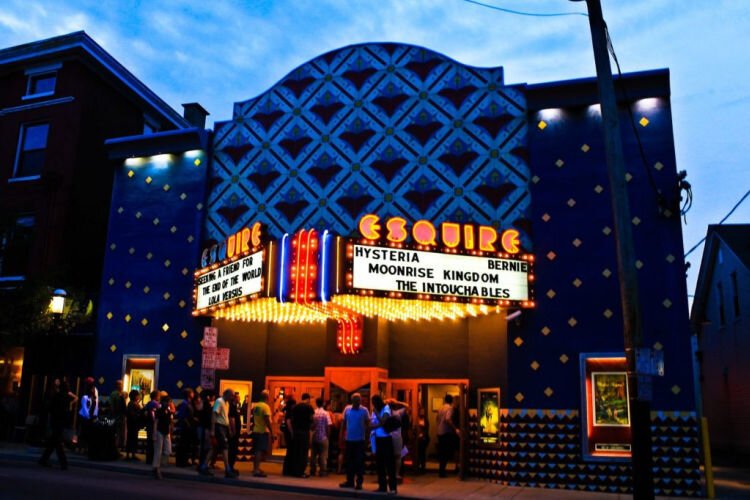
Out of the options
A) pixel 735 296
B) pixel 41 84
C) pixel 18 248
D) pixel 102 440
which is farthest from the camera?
pixel 735 296

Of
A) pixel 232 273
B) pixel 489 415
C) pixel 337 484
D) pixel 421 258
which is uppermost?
pixel 421 258

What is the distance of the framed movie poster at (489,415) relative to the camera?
17.8m

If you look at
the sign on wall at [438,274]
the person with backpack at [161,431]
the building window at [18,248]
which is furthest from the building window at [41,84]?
the sign on wall at [438,274]

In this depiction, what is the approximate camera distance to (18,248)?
980 inches

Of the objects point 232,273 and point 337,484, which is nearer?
point 337,484

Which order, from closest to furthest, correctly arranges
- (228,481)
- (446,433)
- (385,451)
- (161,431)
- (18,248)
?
(385,451) < (228,481) < (161,431) < (446,433) < (18,248)

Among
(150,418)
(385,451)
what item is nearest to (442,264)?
(385,451)

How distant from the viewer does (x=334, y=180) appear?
2038 centimetres

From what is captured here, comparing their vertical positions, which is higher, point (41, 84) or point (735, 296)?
point (41, 84)

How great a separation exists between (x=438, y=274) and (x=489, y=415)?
13.7 ft

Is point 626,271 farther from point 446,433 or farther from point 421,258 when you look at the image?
point 446,433

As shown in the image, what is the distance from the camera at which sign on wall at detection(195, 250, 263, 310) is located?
16781mm

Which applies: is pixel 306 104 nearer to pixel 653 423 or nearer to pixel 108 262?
pixel 108 262

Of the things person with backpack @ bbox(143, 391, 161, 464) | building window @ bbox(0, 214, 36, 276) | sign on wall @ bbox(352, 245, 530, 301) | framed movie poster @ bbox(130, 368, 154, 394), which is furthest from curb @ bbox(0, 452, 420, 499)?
building window @ bbox(0, 214, 36, 276)
